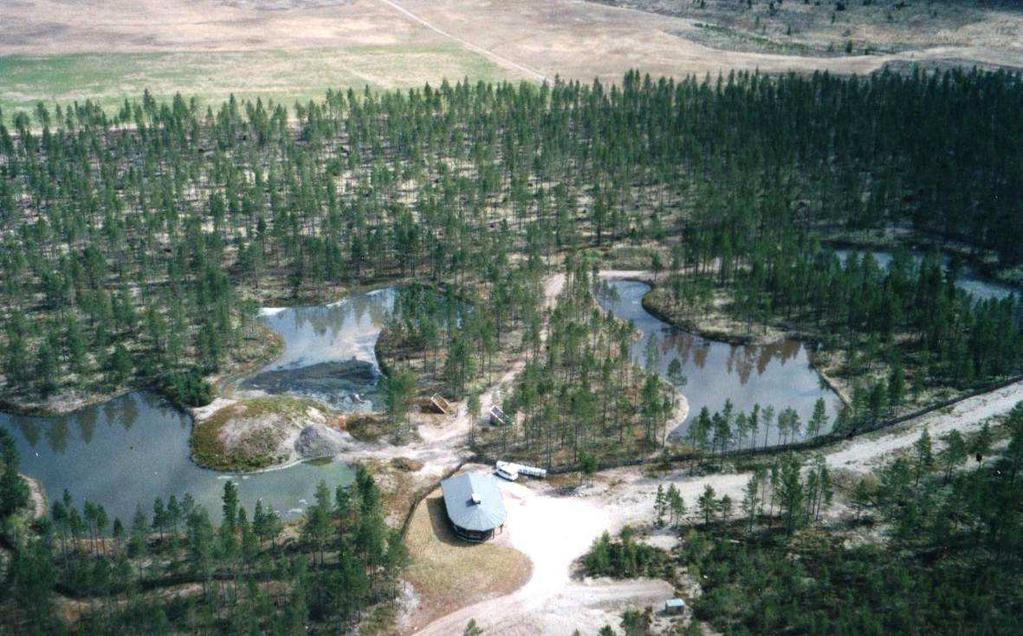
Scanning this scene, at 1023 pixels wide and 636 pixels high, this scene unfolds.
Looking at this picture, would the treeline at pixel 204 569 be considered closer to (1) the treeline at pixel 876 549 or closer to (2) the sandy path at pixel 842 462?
(2) the sandy path at pixel 842 462

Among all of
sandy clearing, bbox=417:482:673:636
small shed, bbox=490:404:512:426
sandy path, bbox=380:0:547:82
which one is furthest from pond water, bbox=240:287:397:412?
sandy path, bbox=380:0:547:82

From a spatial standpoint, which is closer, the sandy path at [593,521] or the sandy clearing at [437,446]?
the sandy path at [593,521]

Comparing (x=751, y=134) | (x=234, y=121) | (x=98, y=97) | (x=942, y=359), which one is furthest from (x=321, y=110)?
(x=942, y=359)

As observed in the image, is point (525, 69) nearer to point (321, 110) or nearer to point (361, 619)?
point (321, 110)

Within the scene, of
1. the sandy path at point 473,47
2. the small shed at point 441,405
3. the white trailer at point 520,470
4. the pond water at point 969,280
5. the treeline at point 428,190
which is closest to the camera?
the white trailer at point 520,470

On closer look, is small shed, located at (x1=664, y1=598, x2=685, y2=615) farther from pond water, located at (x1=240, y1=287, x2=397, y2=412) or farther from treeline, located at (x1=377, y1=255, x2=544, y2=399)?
pond water, located at (x1=240, y1=287, x2=397, y2=412)

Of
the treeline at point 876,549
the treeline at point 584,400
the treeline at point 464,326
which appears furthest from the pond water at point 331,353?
the treeline at point 876,549
